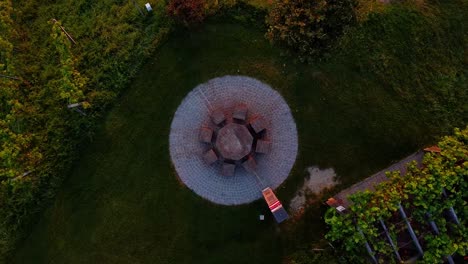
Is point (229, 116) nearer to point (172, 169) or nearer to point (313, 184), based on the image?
point (172, 169)

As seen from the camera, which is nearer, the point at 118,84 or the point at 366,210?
the point at 366,210

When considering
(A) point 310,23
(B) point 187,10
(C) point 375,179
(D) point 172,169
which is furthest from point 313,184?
(B) point 187,10

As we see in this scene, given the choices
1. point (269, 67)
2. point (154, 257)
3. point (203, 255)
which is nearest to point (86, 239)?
point (154, 257)

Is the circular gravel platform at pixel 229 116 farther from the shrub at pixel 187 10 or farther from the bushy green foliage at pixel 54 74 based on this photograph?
the bushy green foliage at pixel 54 74

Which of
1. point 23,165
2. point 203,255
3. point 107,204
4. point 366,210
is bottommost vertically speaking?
point 203,255

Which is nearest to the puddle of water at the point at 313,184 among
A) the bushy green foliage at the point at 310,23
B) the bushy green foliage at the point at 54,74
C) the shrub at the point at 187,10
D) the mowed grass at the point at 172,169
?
the mowed grass at the point at 172,169

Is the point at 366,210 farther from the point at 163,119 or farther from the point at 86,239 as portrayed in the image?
the point at 86,239
